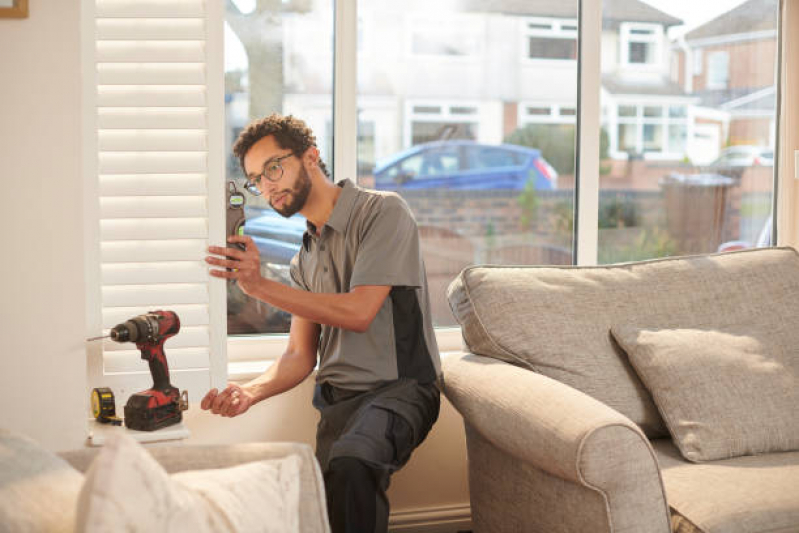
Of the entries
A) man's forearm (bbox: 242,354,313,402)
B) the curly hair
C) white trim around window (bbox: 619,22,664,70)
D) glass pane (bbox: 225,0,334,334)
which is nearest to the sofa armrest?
man's forearm (bbox: 242,354,313,402)

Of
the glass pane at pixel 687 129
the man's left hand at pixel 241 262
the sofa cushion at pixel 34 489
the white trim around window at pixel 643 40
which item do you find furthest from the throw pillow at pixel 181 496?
the white trim around window at pixel 643 40

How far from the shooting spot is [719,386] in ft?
6.56

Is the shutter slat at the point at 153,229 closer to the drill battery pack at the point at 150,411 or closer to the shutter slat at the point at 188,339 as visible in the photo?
the shutter slat at the point at 188,339

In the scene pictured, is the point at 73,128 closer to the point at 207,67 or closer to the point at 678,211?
the point at 207,67

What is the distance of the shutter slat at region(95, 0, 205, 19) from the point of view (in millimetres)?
1978

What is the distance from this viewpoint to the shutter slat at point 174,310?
2.01 metres

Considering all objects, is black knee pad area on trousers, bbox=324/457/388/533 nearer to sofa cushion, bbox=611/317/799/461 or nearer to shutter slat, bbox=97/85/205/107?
sofa cushion, bbox=611/317/799/461

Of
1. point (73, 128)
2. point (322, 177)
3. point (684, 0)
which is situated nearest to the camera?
point (73, 128)

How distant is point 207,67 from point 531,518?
1254 millimetres

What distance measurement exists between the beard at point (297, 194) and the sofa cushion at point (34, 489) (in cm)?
102

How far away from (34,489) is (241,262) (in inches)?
34.9

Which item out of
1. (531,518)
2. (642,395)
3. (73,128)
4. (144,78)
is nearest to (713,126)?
(642,395)

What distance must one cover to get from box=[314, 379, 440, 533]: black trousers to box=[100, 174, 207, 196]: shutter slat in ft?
1.94

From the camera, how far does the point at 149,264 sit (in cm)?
204
